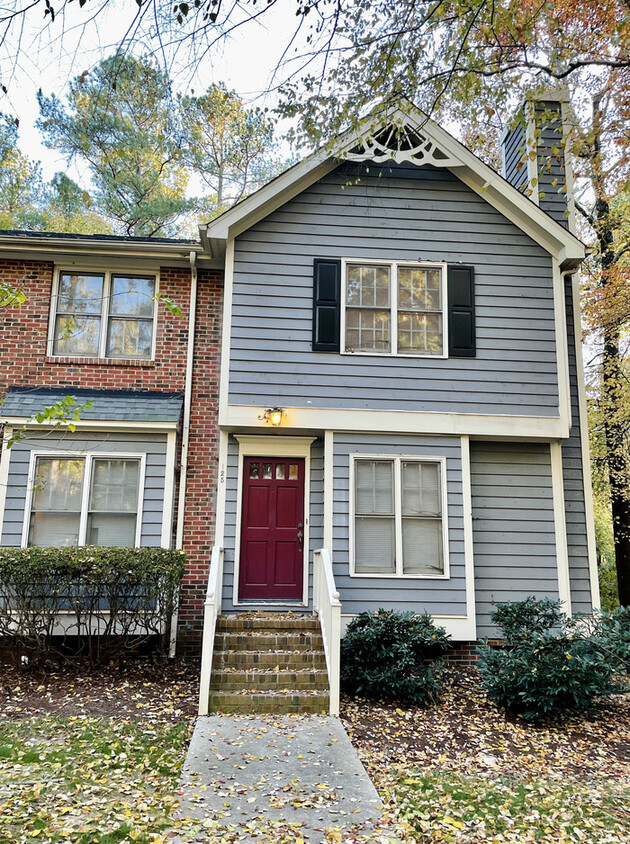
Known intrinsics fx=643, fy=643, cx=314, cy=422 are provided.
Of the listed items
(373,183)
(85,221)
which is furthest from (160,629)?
(85,221)

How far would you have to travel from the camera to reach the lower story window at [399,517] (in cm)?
869

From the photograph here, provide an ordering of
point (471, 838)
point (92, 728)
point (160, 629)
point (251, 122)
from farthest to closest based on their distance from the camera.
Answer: point (251, 122) < point (160, 629) < point (92, 728) < point (471, 838)

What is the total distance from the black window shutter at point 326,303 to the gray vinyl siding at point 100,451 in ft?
8.63

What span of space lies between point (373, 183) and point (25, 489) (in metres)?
6.56

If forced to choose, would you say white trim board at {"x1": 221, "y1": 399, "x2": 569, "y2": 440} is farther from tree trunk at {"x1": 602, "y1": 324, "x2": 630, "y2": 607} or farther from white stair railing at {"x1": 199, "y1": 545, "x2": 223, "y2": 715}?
tree trunk at {"x1": 602, "y1": 324, "x2": 630, "y2": 607}

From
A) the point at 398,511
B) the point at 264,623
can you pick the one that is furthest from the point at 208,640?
the point at 398,511

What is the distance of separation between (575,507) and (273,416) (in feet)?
15.2

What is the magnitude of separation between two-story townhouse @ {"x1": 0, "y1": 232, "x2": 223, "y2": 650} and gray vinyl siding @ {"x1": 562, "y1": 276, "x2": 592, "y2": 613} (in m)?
5.19

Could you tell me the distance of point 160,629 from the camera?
8.03m

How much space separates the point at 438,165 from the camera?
927cm

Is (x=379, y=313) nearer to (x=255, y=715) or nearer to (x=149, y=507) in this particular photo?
(x=149, y=507)

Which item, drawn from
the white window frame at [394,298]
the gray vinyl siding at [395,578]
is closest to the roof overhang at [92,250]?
the white window frame at [394,298]

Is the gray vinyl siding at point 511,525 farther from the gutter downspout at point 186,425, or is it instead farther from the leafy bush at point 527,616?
the gutter downspout at point 186,425

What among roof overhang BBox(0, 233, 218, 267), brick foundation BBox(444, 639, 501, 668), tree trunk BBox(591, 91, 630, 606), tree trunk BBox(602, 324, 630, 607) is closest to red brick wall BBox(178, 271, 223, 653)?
roof overhang BBox(0, 233, 218, 267)
